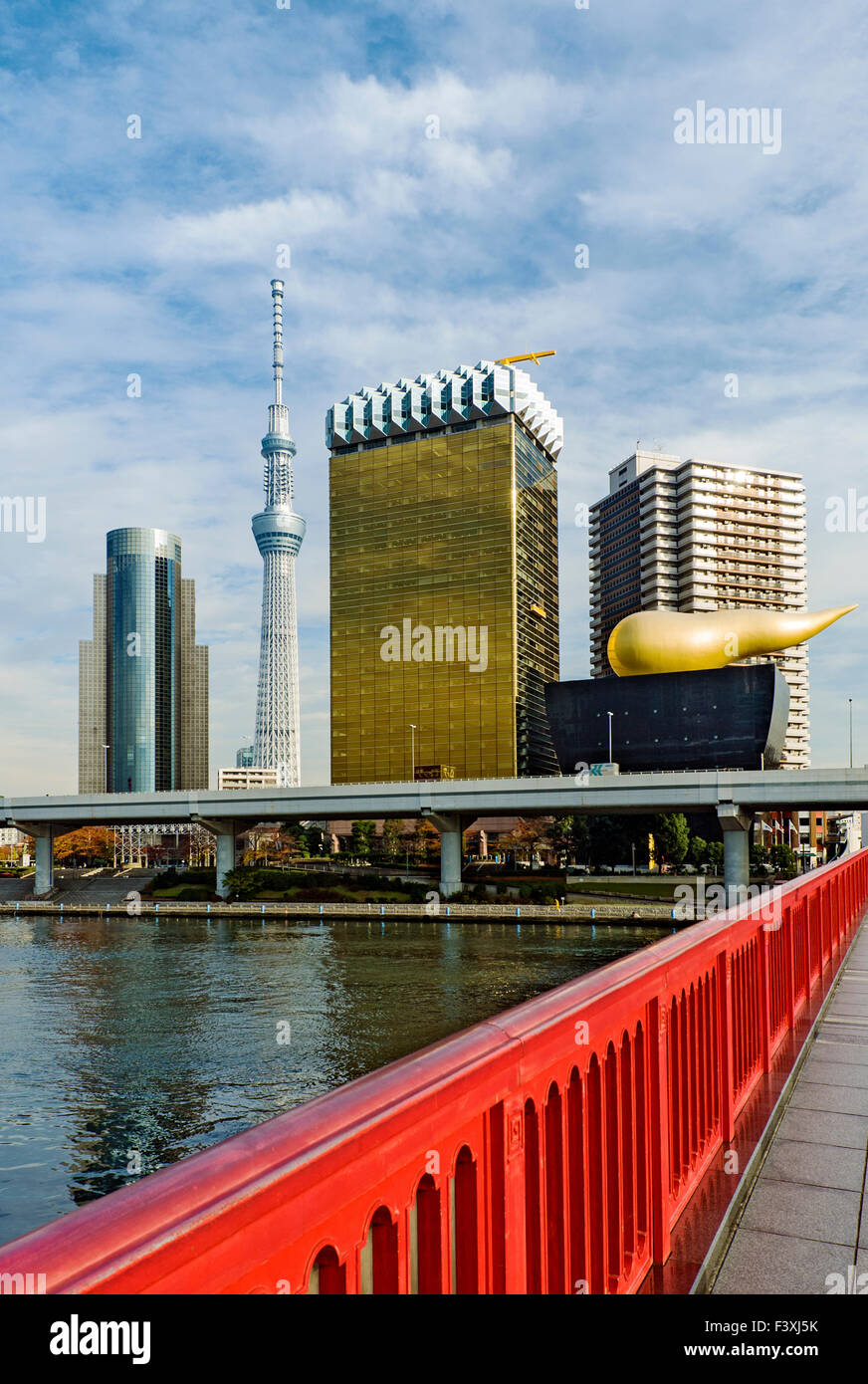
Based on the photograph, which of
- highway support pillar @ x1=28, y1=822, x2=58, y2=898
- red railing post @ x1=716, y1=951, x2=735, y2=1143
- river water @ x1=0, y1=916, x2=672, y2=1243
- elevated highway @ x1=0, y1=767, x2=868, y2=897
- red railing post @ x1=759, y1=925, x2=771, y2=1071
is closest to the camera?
red railing post @ x1=716, y1=951, x2=735, y2=1143

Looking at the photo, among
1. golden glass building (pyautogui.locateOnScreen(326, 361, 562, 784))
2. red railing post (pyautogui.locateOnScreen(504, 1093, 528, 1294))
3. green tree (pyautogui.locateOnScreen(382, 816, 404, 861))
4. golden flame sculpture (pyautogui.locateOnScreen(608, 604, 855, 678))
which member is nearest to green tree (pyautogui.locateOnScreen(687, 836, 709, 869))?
golden flame sculpture (pyautogui.locateOnScreen(608, 604, 855, 678))

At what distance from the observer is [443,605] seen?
15612 cm

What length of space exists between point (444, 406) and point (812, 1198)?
168 metres

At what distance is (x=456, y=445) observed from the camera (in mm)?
159875

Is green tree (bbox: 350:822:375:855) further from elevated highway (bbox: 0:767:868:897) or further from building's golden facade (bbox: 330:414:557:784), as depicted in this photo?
building's golden facade (bbox: 330:414:557:784)

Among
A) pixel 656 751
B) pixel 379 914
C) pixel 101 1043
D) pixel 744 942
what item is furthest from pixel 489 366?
pixel 744 942

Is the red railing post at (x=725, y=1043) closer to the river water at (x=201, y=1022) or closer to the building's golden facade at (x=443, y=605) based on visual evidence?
the river water at (x=201, y=1022)

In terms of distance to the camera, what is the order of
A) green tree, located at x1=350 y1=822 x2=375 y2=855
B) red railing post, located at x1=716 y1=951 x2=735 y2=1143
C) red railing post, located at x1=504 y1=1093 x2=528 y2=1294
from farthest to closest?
green tree, located at x1=350 y1=822 x2=375 y2=855
red railing post, located at x1=716 y1=951 x2=735 y2=1143
red railing post, located at x1=504 y1=1093 x2=528 y2=1294

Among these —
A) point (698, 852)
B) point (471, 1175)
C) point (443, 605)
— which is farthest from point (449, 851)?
point (443, 605)

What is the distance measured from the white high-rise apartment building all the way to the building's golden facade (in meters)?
15.5

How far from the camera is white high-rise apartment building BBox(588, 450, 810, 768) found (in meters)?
157

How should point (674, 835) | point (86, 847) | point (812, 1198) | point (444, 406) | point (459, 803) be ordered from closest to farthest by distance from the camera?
point (812, 1198) → point (459, 803) → point (674, 835) → point (86, 847) → point (444, 406)

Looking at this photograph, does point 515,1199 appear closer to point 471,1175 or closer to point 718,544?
point 471,1175

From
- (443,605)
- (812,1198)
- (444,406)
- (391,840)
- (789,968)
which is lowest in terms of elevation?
(391,840)
